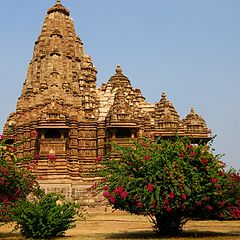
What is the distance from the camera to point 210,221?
27.0 meters

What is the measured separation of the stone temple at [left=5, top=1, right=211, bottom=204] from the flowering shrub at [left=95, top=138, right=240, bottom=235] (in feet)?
52.9

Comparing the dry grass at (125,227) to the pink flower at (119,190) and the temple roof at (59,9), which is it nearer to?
the pink flower at (119,190)

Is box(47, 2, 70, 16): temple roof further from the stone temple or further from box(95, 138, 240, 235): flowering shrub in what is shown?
box(95, 138, 240, 235): flowering shrub

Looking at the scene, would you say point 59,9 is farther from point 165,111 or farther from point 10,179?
point 10,179

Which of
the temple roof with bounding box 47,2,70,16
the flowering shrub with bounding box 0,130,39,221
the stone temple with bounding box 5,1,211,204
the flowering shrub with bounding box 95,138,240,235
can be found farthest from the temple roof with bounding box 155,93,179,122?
the flowering shrub with bounding box 0,130,39,221

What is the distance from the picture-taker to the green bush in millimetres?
17297

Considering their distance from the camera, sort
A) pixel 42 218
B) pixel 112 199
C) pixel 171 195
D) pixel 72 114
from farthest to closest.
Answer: pixel 72 114 < pixel 42 218 < pixel 112 199 < pixel 171 195

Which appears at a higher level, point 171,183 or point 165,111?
point 165,111

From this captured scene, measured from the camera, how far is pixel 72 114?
40781 millimetres

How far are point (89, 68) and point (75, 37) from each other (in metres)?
4.43

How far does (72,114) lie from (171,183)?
25.1 metres

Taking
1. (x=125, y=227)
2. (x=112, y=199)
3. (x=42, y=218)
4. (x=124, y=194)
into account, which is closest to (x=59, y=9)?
(x=125, y=227)

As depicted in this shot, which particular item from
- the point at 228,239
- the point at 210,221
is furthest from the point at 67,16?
the point at 228,239

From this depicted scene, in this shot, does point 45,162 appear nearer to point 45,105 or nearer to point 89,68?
point 45,105
